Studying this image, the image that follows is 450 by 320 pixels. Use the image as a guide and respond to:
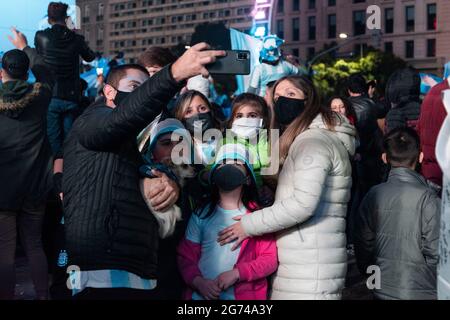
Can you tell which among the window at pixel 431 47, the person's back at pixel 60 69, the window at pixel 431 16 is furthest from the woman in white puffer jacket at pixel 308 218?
the window at pixel 431 47

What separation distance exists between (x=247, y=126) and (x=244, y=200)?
2.14 feet

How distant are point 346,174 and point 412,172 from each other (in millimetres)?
722

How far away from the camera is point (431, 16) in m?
57.4

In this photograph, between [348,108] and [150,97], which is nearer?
[150,97]

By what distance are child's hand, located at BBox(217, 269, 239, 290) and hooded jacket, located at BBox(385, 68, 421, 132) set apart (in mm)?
3360

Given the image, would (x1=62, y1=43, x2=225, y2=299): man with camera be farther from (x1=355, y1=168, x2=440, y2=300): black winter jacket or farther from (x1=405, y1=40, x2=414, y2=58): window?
(x1=405, y1=40, x2=414, y2=58): window

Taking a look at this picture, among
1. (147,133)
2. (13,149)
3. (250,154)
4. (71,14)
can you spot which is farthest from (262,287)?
(71,14)

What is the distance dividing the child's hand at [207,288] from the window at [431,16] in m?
58.1

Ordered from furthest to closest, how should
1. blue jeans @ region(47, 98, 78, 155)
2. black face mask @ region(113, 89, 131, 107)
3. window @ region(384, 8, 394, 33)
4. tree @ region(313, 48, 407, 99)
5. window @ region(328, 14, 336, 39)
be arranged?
window @ region(328, 14, 336, 39)
window @ region(384, 8, 394, 33)
tree @ region(313, 48, 407, 99)
blue jeans @ region(47, 98, 78, 155)
black face mask @ region(113, 89, 131, 107)

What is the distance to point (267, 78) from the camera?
6547mm

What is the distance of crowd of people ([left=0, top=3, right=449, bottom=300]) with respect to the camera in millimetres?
2621

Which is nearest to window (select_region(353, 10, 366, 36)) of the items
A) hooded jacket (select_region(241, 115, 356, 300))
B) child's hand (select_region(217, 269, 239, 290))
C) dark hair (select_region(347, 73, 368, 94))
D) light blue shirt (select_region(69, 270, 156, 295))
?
dark hair (select_region(347, 73, 368, 94))

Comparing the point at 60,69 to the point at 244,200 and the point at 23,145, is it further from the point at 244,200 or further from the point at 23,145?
the point at 244,200

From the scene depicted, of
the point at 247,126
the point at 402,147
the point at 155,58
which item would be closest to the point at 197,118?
the point at 247,126
